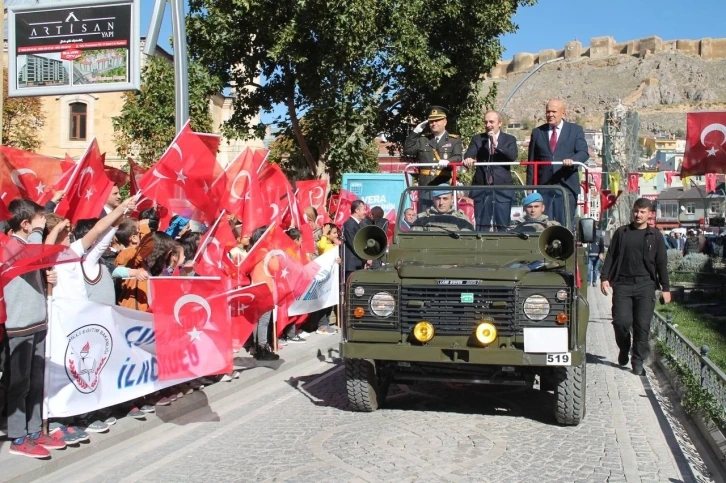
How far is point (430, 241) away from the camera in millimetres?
9180

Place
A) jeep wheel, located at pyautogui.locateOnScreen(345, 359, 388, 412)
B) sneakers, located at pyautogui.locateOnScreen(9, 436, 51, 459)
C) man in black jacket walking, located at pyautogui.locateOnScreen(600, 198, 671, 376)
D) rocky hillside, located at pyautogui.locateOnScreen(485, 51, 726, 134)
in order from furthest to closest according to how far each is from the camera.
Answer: rocky hillside, located at pyautogui.locateOnScreen(485, 51, 726, 134), man in black jacket walking, located at pyautogui.locateOnScreen(600, 198, 671, 376), jeep wheel, located at pyautogui.locateOnScreen(345, 359, 388, 412), sneakers, located at pyautogui.locateOnScreen(9, 436, 51, 459)

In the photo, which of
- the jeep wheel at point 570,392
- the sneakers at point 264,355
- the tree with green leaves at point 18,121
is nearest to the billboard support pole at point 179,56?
the sneakers at point 264,355

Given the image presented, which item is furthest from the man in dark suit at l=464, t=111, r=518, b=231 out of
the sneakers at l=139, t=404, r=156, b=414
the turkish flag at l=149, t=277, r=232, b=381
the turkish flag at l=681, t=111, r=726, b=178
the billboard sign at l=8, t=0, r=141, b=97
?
the turkish flag at l=681, t=111, r=726, b=178

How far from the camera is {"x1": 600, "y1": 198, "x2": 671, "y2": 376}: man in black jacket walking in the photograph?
10.9m

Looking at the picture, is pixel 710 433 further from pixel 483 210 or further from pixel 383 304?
pixel 483 210

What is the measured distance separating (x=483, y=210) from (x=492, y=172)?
3.96 feet

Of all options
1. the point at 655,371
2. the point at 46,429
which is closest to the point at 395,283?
the point at 46,429

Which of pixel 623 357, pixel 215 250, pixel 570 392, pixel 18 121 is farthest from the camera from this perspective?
pixel 18 121

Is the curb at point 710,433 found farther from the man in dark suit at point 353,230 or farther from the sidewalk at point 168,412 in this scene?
the man in dark suit at point 353,230

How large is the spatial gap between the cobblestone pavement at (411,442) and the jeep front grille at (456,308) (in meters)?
0.91

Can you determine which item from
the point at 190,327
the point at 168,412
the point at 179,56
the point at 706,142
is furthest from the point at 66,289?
the point at 706,142

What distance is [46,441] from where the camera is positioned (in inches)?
270

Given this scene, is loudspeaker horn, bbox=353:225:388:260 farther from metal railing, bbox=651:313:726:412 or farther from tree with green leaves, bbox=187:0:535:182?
tree with green leaves, bbox=187:0:535:182

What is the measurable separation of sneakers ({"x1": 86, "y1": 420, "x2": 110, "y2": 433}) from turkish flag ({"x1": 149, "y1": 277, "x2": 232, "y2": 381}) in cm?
65
